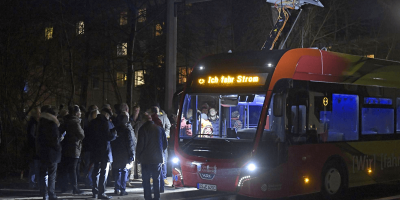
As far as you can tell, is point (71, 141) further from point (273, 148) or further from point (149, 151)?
point (273, 148)

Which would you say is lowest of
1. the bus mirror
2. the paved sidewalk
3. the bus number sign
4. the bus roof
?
the paved sidewalk

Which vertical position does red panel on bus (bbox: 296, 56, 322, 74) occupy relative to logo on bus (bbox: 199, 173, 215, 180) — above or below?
above

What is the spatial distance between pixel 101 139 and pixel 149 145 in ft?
4.24

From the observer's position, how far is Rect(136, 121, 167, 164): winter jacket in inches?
384

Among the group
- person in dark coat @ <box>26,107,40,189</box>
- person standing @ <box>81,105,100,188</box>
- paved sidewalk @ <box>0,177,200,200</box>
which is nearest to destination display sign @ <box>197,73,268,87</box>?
person standing @ <box>81,105,100,188</box>

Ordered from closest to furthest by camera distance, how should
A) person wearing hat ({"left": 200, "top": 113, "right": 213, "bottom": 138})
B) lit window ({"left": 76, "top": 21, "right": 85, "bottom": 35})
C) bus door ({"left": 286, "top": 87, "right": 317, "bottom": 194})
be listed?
1. bus door ({"left": 286, "top": 87, "right": 317, "bottom": 194})
2. person wearing hat ({"left": 200, "top": 113, "right": 213, "bottom": 138})
3. lit window ({"left": 76, "top": 21, "right": 85, "bottom": 35})

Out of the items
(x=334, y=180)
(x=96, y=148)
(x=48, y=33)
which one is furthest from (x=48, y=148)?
(x=48, y=33)

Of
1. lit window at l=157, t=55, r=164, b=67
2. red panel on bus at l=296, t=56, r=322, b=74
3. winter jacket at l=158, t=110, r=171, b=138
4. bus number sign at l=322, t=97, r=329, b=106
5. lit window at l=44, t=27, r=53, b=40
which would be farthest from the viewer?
lit window at l=157, t=55, r=164, b=67

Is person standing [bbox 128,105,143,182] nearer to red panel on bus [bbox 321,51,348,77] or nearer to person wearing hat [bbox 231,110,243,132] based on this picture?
person wearing hat [bbox 231,110,243,132]

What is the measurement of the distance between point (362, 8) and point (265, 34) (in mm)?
11305

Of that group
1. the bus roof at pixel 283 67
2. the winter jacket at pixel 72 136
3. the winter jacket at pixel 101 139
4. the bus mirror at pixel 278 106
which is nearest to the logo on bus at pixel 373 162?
the bus roof at pixel 283 67

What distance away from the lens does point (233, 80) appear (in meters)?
10.7

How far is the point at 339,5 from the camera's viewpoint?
94.8ft

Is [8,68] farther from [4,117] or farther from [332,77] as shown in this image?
[332,77]
